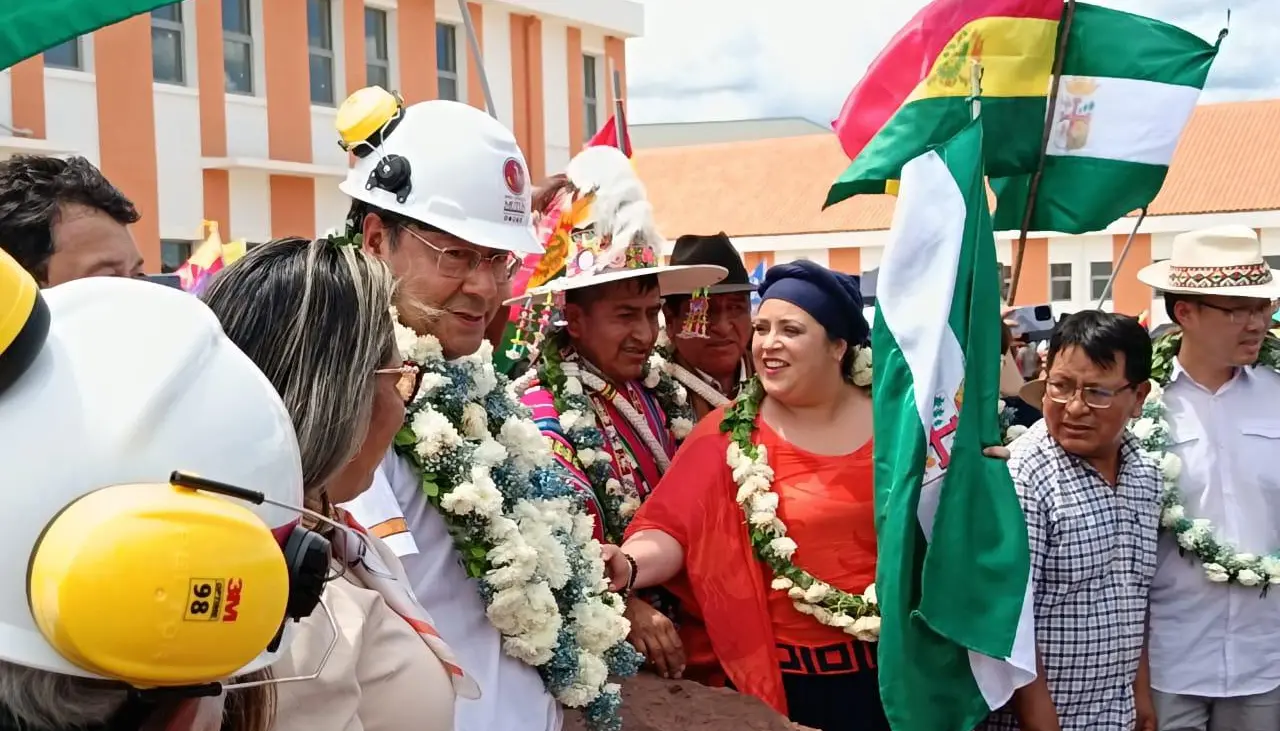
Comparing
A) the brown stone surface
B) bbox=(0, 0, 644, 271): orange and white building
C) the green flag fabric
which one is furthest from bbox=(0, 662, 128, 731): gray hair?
bbox=(0, 0, 644, 271): orange and white building

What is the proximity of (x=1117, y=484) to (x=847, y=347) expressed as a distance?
868 millimetres

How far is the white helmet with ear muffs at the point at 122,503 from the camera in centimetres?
95

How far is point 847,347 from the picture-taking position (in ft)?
12.2

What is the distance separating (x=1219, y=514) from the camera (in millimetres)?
3922

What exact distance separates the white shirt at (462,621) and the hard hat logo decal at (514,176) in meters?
0.68

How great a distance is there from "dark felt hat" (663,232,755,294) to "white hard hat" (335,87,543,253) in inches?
71.3

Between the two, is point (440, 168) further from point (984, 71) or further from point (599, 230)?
point (984, 71)

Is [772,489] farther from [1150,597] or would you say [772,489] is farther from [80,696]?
[80,696]

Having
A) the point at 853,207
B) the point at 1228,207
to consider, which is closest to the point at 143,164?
the point at 853,207

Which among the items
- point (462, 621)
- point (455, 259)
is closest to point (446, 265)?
point (455, 259)

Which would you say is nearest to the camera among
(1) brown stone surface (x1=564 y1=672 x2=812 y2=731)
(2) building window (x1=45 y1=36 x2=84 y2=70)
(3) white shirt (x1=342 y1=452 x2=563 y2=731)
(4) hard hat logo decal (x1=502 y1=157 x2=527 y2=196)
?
(3) white shirt (x1=342 y1=452 x2=563 y2=731)

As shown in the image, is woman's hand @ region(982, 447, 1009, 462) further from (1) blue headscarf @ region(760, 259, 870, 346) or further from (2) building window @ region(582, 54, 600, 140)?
(2) building window @ region(582, 54, 600, 140)

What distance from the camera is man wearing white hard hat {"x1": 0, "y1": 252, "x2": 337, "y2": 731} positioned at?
0.95m

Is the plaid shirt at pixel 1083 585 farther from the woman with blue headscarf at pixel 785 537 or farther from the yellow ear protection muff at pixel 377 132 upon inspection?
the yellow ear protection muff at pixel 377 132
